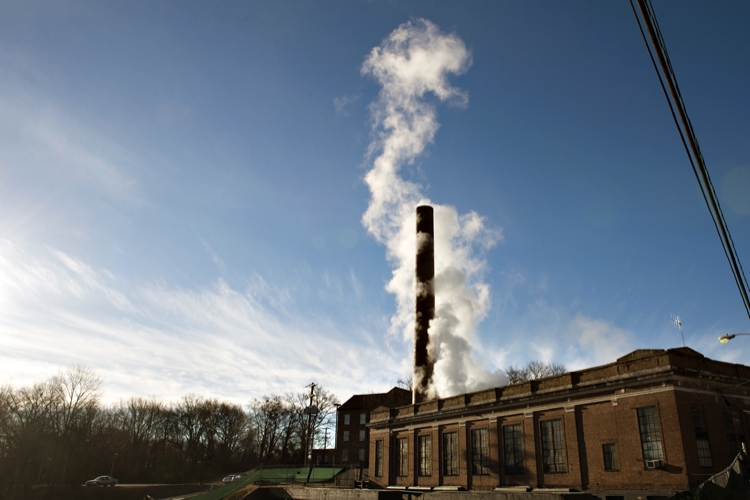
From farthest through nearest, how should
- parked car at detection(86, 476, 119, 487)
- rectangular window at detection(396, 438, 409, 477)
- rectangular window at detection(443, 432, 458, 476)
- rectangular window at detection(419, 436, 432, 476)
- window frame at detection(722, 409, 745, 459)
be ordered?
parked car at detection(86, 476, 119, 487), rectangular window at detection(396, 438, 409, 477), rectangular window at detection(419, 436, 432, 476), rectangular window at detection(443, 432, 458, 476), window frame at detection(722, 409, 745, 459)

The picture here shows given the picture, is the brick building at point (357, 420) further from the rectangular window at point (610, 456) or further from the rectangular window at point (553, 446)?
the rectangular window at point (610, 456)

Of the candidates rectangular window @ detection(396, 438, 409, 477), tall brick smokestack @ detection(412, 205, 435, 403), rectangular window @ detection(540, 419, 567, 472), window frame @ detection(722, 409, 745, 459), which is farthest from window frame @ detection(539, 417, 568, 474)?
tall brick smokestack @ detection(412, 205, 435, 403)

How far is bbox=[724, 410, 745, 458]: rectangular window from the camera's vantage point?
21125 mm

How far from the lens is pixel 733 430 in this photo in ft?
70.4

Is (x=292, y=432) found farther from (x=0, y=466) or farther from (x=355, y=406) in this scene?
(x=0, y=466)

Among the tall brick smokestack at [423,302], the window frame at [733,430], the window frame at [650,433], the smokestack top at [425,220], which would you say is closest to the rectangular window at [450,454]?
the tall brick smokestack at [423,302]

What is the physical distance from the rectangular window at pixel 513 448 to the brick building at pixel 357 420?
36805mm

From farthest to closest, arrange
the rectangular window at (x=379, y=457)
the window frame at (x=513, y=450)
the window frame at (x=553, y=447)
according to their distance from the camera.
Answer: the rectangular window at (x=379, y=457) < the window frame at (x=513, y=450) < the window frame at (x=553, y=447)

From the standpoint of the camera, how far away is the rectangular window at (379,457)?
37.3 meters

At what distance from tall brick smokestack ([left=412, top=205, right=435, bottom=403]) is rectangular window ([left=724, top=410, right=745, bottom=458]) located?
21226 millimetres

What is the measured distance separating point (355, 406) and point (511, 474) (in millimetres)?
41708

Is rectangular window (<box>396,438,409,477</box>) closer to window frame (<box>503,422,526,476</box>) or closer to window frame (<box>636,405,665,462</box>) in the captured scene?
window frame (<box>503,422,526,476</box>)

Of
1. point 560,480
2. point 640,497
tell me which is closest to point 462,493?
point 560,480

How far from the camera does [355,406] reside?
66.0m
